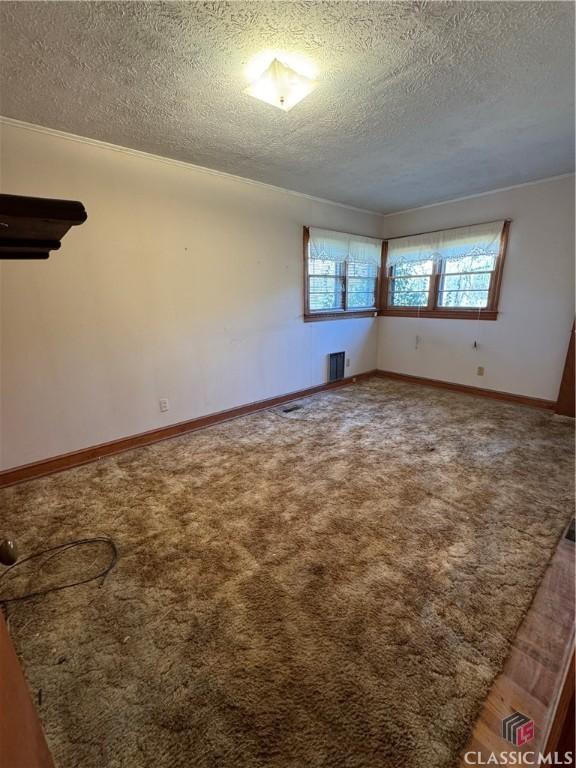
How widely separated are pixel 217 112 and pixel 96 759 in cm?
303

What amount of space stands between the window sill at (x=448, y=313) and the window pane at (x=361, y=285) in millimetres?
433

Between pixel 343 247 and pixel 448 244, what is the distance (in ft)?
4.41

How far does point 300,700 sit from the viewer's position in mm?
1083

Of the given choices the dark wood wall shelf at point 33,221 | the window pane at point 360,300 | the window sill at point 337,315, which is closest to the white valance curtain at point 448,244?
the window pane at point 360,300

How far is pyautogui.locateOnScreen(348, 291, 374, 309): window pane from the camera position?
4.65 meters

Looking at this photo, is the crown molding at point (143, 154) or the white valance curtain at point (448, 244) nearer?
the crown molding at point (143, 154)

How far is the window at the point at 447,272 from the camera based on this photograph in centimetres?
383

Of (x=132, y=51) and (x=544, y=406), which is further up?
(x=132, y=51)

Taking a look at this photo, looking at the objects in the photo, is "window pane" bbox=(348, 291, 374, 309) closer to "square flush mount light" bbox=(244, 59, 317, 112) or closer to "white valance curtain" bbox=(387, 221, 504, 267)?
"white valance curtain" bbox=(387, 221, 504, 267)

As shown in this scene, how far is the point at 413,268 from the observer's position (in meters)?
4.61

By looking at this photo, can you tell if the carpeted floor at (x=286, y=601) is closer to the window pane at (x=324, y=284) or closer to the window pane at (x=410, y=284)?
the window pane at (x=324, y=284)

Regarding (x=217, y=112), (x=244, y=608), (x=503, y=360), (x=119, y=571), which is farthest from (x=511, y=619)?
(x=503, y=360)

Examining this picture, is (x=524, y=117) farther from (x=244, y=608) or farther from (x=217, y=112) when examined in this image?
(x=244, y=608)

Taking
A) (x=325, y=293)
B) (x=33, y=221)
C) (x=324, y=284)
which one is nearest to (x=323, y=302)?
(x=325, y=293)
